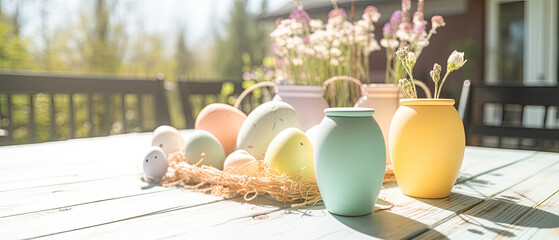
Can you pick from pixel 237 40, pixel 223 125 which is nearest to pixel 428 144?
pixel 223 125

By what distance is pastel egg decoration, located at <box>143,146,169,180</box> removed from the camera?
2.79 ft

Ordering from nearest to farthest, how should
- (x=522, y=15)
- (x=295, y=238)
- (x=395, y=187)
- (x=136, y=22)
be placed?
(x=295, y=238), (x=395, y=187), (x=522, y=15), (x=136, y=22)

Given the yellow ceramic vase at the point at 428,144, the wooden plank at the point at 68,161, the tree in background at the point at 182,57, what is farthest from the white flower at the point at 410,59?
the tree in background at the point at 182,57

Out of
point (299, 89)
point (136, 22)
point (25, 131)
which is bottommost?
point (25, 131)

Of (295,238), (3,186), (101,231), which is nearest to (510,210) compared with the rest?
(295,238)

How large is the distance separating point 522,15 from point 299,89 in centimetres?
605

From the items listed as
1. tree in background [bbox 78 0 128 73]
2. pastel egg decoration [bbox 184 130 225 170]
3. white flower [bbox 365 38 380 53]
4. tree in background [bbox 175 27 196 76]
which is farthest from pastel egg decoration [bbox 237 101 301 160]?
tree in background [bbox 175 27 196 76]

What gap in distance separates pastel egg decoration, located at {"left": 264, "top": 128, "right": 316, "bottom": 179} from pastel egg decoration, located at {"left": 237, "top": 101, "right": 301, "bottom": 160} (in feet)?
0.46

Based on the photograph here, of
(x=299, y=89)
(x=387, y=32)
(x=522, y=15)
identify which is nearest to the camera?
(x=299, y=89)

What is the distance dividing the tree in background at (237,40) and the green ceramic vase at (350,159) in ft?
34.4

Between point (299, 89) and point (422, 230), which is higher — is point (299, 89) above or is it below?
above

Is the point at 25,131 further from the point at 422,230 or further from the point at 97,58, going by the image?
the point at 422,230

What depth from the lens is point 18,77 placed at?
5.27 ft

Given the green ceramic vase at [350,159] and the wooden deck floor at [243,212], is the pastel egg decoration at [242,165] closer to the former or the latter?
the wooden deck floor at [243,212]
